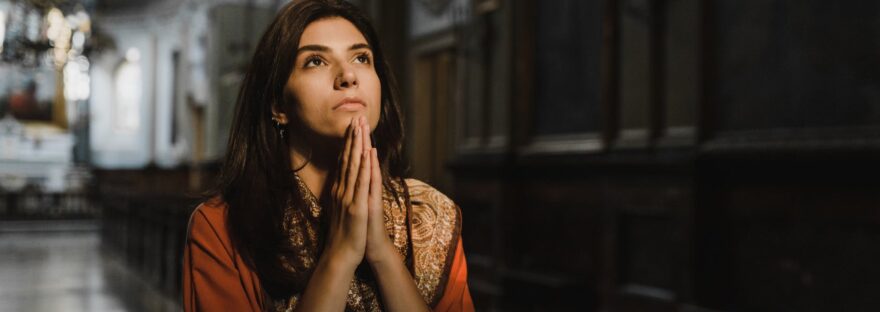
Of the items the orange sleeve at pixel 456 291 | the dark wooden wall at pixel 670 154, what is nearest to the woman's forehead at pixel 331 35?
the orange sleeve at pixel 456 291

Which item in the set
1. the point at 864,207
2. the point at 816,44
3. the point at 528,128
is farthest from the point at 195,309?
the point at 528,128

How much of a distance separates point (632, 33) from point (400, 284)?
4201 mm

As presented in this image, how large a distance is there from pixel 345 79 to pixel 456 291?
413 millimetres

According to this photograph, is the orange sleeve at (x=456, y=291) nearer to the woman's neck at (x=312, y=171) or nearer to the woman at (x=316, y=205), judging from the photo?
the woman at (x=316, y=205)

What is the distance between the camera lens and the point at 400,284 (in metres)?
1.34

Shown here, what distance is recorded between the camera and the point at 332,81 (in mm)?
1354

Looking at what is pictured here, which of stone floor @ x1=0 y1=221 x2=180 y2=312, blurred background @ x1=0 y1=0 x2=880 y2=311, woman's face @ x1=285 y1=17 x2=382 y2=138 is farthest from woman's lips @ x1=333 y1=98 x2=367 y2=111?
stone floor @ x1=0 y1=221 x2=180 y2=312

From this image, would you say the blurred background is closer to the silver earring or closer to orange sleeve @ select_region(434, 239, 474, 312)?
the silver earring

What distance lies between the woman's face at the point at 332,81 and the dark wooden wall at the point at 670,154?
8.79ft

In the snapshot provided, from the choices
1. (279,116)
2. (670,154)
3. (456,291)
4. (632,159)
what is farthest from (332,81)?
(632,159)

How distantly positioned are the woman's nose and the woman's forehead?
5 cm

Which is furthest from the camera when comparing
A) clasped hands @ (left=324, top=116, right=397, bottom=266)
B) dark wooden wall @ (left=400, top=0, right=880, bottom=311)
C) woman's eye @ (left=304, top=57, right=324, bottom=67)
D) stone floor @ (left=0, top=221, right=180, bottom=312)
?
stone floor @ (left=0, top=221, right=180, bottom=312)

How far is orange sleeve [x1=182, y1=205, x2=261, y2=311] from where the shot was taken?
1.37 meters

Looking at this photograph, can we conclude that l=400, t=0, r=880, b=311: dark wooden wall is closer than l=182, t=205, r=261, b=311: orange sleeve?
No
